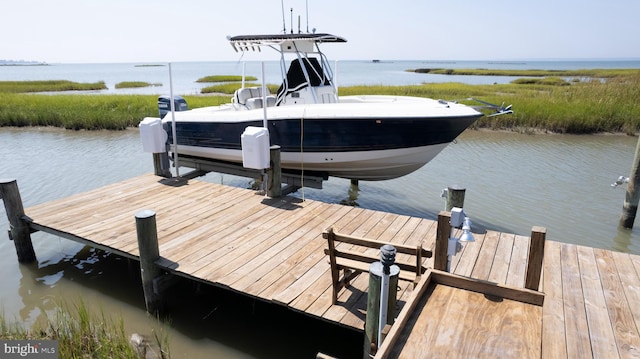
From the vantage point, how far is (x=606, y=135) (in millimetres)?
13148

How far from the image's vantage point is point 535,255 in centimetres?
265

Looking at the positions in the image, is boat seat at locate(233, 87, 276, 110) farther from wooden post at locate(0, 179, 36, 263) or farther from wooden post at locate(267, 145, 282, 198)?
wooden post at locate(0, 179, 36, 263)

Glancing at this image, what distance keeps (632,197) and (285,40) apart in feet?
20.4

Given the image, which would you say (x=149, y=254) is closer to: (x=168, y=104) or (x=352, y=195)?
(x=168, y=104)

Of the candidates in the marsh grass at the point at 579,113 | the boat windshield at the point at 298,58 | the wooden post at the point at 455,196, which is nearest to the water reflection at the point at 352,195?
the boat windshield at the point at 298,58

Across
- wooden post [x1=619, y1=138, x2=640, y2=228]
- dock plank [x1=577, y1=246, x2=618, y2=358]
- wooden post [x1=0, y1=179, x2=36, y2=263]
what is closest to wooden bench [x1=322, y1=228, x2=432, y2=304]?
dock plank [x1=577, y1=246, x2=618, y2=358]

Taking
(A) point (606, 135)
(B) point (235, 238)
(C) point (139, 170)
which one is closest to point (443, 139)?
(B) point (235, 238)

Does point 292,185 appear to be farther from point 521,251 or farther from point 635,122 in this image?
point 635,122

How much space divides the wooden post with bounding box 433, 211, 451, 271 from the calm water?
56.0 inches

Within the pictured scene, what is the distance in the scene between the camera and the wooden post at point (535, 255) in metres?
2.60

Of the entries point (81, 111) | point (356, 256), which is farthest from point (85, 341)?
point (81, 111)

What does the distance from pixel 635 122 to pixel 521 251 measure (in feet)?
40.3

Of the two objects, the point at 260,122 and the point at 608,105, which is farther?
the point at 608,105

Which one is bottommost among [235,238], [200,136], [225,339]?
[225,339]
